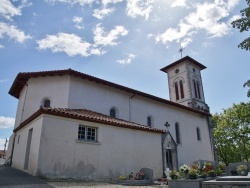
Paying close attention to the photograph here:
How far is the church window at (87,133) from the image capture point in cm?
1237

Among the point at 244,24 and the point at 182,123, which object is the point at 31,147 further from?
the point at 182,123

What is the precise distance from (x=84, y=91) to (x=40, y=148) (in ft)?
22.7

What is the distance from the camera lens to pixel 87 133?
12648mm

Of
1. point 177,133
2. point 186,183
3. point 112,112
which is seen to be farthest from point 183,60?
point 186,183

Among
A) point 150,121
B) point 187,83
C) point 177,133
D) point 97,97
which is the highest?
point 187,83

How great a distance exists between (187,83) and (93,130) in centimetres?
2069

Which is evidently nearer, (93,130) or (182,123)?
(93,130)

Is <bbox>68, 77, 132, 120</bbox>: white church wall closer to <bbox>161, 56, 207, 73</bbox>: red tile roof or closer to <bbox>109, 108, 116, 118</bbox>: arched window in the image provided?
<bbox>109, 108, 116, 118</bbox>: arched window

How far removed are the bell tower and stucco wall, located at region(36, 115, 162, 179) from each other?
53.5ft

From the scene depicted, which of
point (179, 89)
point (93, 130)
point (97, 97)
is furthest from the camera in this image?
point (179, 89)

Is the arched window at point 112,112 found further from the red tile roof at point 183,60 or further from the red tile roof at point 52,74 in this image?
the red tile roof at point 183,60

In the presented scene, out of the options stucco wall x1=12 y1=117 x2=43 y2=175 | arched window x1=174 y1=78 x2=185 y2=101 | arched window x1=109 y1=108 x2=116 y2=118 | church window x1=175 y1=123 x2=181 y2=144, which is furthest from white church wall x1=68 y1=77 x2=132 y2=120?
arched window x1=174 y1=78 x2=185 y2=101

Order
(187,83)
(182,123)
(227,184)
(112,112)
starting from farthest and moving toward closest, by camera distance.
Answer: (187,83) → (182,123) → (112,112) → (227,184)

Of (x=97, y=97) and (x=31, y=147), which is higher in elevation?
(x=97, y=97)
